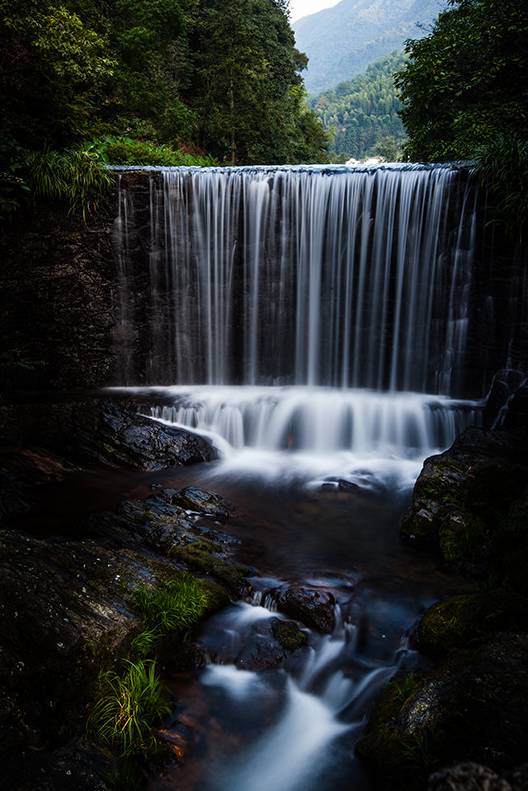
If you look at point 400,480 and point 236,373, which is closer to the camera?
point 400,480

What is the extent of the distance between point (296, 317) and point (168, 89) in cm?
1246

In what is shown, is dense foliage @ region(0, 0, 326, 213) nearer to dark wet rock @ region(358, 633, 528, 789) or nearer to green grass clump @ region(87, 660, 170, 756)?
green grass clump @ region(87, 660, 170, 756)

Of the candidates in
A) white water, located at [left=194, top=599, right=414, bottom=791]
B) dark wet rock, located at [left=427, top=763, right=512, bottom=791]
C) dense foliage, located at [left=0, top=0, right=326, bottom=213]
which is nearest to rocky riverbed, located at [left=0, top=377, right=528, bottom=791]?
dark wet rock, located at [left=427, top=763, right=512, bottom=791]

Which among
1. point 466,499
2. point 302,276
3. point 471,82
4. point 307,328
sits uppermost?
point 471,82

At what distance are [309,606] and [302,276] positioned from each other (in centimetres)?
756

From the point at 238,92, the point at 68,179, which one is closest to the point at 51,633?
the point at 68,179

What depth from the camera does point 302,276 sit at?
10938mm

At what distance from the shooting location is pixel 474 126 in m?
12.0

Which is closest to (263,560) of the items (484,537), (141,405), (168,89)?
(484,537)

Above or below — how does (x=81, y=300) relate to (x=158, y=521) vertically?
above

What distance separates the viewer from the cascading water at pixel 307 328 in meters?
8.03

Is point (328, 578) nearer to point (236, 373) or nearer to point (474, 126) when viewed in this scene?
point (236, 373)

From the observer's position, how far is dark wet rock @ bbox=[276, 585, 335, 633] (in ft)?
14.9

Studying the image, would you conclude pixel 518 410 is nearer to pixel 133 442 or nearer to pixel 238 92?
pixel 133 442
